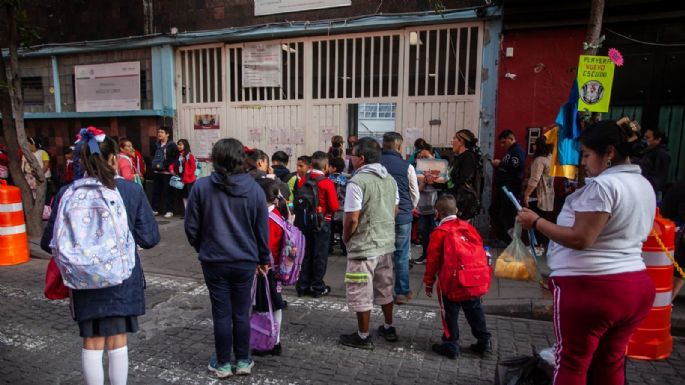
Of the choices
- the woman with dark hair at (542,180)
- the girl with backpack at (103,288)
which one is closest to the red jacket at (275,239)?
the girl with backpack at (103,288)

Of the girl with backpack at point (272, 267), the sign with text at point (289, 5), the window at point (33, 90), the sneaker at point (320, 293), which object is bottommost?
the sneaker at point (320, 293)

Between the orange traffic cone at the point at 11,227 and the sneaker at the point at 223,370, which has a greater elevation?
the orange traffic cone at the point at 11,227

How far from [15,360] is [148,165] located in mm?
7146

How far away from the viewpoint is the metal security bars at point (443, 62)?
7.97m

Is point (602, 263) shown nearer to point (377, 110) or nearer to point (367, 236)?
point (367, 236)

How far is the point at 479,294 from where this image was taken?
3701 mm

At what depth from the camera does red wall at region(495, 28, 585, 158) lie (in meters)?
7.16

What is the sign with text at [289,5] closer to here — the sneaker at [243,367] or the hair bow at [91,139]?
the hair bow at [91,139]

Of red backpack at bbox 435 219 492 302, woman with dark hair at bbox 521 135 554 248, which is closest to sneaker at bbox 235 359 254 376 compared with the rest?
→ red backpack at bbox 435 219 492 302

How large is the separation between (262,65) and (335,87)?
5.53 feet

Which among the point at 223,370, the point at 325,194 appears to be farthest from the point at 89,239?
the point at 325,194

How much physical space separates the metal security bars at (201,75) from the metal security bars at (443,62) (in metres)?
4.28

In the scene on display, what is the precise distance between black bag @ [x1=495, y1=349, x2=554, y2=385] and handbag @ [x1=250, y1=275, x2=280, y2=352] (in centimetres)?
180

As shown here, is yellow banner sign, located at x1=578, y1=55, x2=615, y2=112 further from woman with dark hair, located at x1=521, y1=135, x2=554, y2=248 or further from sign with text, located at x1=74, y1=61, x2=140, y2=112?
sign with text, located at x1=74, y1=61, x2=140, y2=112
